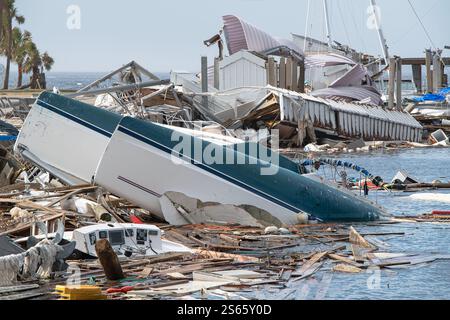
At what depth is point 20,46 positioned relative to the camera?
324ft

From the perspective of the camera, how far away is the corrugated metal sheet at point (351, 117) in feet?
169

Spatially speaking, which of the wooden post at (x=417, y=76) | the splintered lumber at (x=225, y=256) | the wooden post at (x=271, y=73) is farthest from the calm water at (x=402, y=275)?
the wooden post at (x=417, y=76)

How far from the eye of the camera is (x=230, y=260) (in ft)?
62.7

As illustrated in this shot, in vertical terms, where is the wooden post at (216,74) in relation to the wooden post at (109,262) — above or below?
above

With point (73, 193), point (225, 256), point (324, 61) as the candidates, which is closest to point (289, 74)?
point (324, 61)

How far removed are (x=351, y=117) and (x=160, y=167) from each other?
32252mm

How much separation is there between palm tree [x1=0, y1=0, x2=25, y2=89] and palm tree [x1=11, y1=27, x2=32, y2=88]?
2.59ft

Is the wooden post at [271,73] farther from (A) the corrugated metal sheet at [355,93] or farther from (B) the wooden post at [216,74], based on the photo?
(A) the corrugated metal sheet at [355,93]

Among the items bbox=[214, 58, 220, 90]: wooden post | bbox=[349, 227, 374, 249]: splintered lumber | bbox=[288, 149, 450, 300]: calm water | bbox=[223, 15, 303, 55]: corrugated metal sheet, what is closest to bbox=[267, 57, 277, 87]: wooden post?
bbox=[214, 58, 220, 90]: wooden post

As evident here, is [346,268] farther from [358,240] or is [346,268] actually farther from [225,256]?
[358,240]

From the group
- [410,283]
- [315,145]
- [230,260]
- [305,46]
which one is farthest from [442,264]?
[305,46]

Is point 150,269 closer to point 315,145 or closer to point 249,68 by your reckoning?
point 315,145

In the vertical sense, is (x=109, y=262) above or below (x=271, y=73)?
below

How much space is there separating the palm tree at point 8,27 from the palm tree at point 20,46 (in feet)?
2.59
